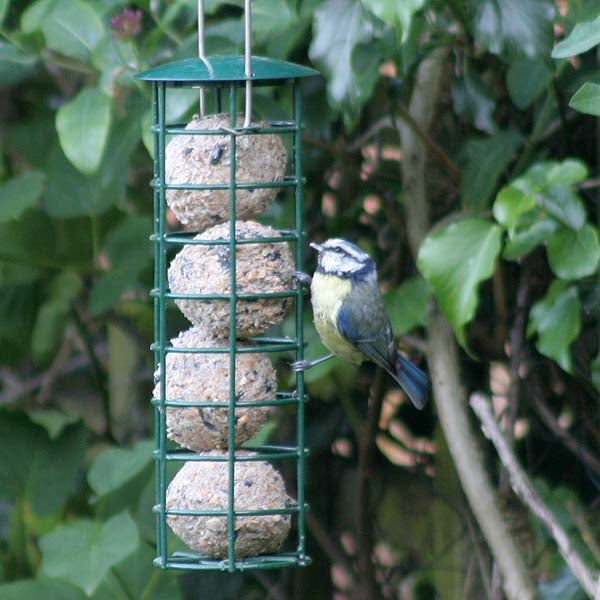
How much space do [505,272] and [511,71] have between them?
883 mm

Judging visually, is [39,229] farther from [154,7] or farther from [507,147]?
[507,147]

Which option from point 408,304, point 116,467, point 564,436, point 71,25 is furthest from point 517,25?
point 116,467

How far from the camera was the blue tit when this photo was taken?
2.82m

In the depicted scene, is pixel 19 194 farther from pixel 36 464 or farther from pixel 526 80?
pixel 526 80

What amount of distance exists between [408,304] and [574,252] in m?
0.68

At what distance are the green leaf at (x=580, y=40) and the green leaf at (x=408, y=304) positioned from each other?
1091mm

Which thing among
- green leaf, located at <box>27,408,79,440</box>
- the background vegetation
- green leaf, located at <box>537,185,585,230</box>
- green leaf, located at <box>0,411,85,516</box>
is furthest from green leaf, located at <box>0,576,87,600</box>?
green leaf, located at <box>537,185,585,230</box>

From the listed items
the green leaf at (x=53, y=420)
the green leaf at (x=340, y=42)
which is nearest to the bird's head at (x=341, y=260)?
the green leaf at (x=340, y=42)

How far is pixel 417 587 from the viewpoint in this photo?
14.3ft

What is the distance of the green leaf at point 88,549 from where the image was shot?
3119 millimetres

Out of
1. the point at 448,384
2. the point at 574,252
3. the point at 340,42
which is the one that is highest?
the point at 340,42

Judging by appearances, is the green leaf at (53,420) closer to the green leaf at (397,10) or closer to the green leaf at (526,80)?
the green leaf at (526,80)

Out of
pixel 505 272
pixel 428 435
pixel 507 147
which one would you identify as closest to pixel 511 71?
pixel 507 147

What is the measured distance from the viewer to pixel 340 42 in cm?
267
